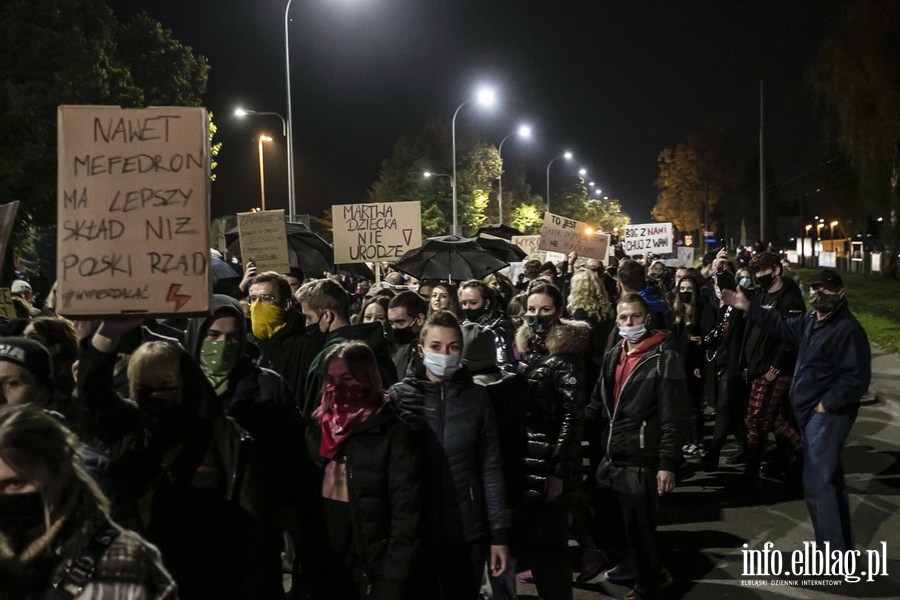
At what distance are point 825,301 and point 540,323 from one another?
1.74 m

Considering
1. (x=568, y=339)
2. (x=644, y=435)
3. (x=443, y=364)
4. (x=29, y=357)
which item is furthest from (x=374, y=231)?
(x=29, y=357)

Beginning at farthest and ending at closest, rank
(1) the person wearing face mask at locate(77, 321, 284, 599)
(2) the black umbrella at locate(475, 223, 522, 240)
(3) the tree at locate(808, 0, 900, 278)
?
(3) the tree at locate(808, 0, 900, 278), (2) the black umbrella at locate(475, 223, 522, 240), (1) the person wearing face mask at locate(77, 321, 284, 599)

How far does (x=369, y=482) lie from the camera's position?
403 cm

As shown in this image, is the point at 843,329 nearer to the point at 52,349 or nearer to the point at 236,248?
the point at 52,349

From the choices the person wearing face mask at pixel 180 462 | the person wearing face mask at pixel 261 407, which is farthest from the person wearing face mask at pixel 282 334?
the person wearing face mask at pixel 180 462

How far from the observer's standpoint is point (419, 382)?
4.45m

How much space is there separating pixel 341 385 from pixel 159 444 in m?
0.73

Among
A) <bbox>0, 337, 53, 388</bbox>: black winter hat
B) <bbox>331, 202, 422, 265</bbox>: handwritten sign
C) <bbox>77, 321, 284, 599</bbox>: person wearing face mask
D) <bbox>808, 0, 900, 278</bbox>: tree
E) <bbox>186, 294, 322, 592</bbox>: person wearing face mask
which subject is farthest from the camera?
<bbox>808, 0, 900, 278</bbox>: tree

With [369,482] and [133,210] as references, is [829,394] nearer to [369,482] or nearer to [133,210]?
[369,482]

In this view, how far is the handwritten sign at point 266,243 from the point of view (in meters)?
10.2

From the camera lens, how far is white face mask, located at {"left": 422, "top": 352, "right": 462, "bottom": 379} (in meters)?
4.42

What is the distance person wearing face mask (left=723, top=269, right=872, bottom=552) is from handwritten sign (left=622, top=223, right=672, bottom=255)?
13.6 m

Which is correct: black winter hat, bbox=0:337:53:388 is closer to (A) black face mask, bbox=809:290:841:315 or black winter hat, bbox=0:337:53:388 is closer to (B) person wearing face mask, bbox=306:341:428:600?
(B) person wearing face mask, bbox=306:341:428:600

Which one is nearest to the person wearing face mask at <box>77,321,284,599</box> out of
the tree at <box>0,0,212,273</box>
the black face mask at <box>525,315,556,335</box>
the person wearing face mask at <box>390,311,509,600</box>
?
the person wearing face mask at <box>390,311,509,600</box>
